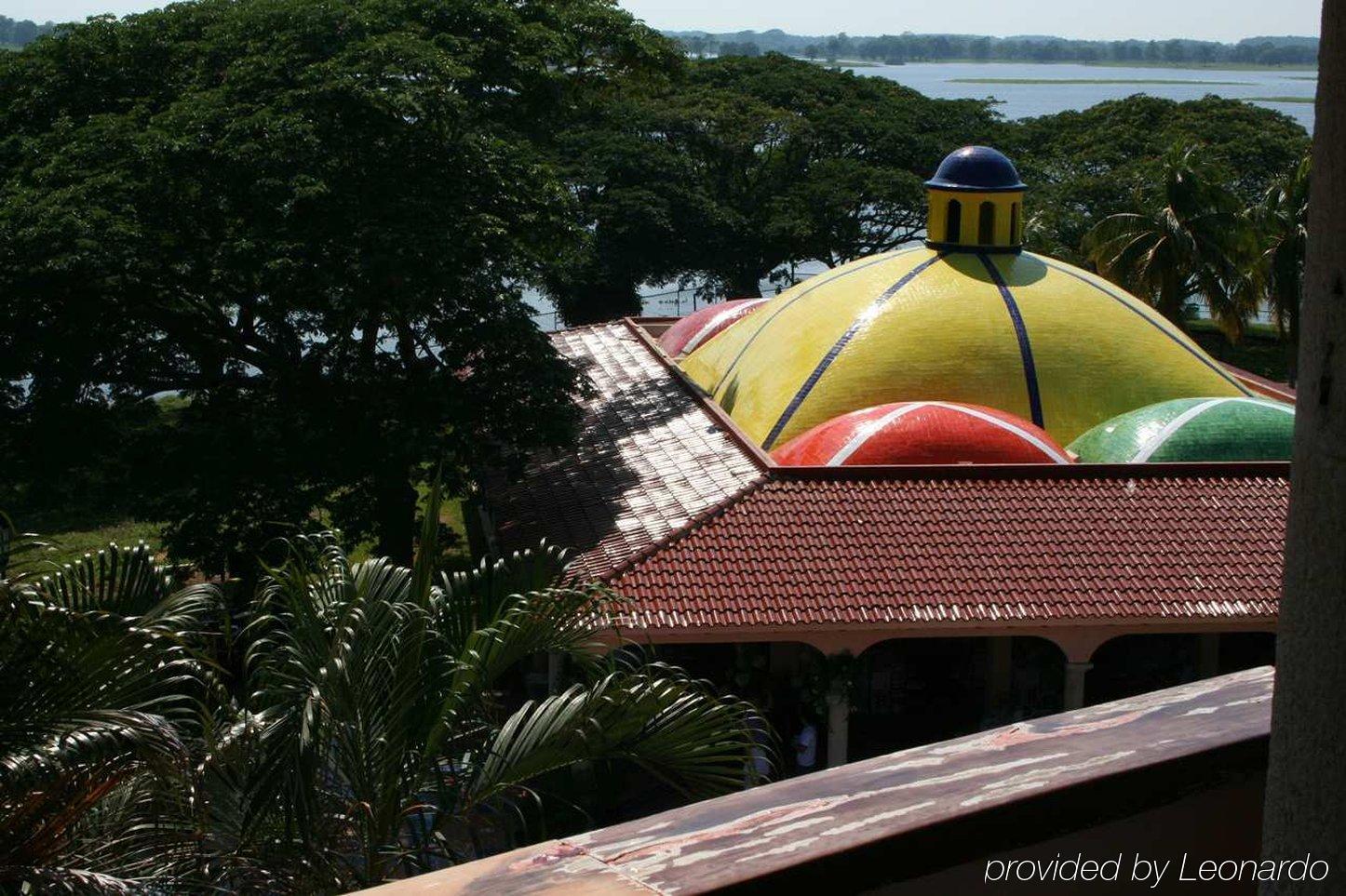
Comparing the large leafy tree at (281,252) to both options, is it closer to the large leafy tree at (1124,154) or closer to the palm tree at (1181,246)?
the palm tree at (1181,246)

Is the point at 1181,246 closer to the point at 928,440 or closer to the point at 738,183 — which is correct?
Result: the point at 928,440

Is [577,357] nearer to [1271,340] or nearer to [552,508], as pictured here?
[552,508]

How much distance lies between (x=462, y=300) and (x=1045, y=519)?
6.99 m

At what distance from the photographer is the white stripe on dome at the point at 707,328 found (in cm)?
2722

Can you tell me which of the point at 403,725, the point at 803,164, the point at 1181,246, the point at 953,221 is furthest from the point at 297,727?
the point at 803,164

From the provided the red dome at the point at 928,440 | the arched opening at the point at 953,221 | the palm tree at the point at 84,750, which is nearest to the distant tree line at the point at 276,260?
the red dome at the point at 928,440

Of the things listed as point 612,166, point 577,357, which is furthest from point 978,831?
point 612,166

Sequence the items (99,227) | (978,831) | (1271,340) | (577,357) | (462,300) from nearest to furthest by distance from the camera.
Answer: (978,831), (99,227), (462,300), (577,357), (1271,340)

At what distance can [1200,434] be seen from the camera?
18.0 m

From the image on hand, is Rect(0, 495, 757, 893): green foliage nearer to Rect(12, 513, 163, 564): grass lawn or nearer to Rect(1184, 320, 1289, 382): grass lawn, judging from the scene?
Rect(12, 513, 163, 564): grass lawn

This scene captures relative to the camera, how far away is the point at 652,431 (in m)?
20.1

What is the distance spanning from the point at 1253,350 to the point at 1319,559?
43.4 metres

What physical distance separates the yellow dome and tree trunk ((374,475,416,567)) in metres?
4.90

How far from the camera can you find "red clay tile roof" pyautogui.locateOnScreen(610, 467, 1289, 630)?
1455 centimetres
